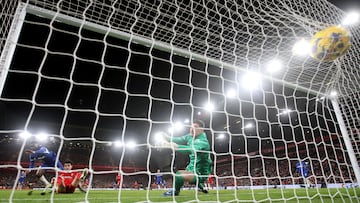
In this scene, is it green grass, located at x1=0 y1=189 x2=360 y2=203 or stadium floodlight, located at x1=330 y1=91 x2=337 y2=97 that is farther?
stadium floodlight, located at x1=330 y1=91 x2=337 y2=97

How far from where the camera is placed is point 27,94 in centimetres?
1112

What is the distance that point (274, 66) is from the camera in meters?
3.72

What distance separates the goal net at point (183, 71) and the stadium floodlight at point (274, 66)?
27mm

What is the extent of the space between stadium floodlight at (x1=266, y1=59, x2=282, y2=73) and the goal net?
0.03m

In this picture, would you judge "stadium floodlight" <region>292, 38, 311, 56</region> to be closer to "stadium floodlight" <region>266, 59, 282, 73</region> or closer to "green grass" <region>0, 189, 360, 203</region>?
"stadium floodlight" <region>266, 59, 282, 73</region>

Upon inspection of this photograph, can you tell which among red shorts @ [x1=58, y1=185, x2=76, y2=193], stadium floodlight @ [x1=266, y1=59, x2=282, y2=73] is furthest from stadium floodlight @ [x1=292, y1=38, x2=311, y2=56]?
red shorts @ [x1=58, y1=185, x2=76, y2=193]

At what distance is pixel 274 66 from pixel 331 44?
106 centimetres

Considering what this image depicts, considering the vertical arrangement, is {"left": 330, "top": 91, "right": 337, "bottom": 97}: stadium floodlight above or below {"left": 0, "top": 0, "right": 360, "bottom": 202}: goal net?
above

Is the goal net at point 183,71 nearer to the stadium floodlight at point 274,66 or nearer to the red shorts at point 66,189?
the stadium floodlight at point 274,66

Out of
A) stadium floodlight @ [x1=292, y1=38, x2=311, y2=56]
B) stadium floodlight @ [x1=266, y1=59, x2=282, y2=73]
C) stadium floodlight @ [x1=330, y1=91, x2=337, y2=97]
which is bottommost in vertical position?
stadium floodlight @ [x1=266, y1=59, x2=282, y2=73]

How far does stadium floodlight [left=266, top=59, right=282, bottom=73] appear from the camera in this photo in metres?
3.71

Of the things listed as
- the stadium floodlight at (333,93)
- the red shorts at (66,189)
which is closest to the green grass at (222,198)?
the red shorts at (66,189)

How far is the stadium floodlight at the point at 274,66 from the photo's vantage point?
3.71 meters

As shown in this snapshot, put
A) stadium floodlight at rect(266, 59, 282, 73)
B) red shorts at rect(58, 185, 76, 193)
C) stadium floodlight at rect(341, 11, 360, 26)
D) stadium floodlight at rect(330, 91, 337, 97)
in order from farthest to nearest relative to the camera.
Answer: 1. red shorts at rect(58, 185, 76, 193)
2. stadium floodlight at rect(341, 11, 360, 26)
3. stadium floodlight at rect(266, 59, 282, 73)
4. stadium floodlight at rect(330, 91, 337, 97)
